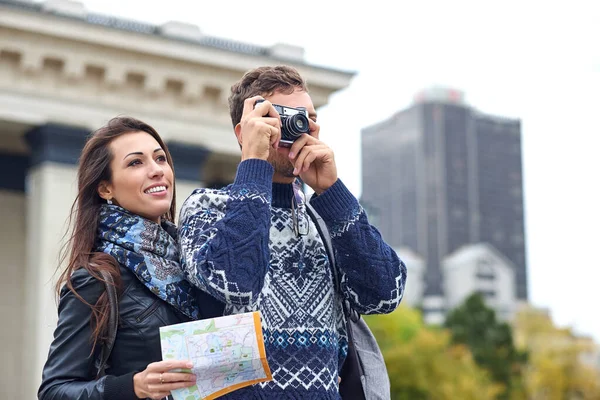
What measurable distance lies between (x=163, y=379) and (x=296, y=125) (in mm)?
849

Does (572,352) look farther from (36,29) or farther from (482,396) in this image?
(36,29)

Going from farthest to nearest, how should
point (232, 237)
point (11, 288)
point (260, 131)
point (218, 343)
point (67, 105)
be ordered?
point (11, 288), point (67, 105), point (260, 131), point (232, 237), point (218, 343)

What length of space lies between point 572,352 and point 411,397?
1424cm

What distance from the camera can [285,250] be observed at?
2.74 m

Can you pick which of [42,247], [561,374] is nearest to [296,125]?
[42,247]

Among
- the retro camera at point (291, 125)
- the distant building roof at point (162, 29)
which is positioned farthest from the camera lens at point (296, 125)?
the distant building roof at point (162, 29)

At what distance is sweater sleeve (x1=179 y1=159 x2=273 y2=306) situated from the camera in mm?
2469

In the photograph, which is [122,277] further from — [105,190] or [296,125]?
[296,125]

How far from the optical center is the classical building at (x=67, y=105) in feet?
40.6

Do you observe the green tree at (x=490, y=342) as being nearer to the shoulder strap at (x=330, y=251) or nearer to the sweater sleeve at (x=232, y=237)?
the shoulder strap at (x=330, y=251)

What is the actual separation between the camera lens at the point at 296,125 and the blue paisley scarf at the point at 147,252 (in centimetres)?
52

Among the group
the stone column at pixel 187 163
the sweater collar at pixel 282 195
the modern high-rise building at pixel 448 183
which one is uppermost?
the modern high-rise building at pixel 448 183

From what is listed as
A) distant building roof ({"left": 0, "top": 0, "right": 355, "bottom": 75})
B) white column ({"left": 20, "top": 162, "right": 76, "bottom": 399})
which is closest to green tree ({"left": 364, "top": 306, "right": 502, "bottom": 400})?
distant building roof ({"left": 0, "top": 0, "right": 355, "bottom": 75})

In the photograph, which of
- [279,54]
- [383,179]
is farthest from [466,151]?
[279,54]
